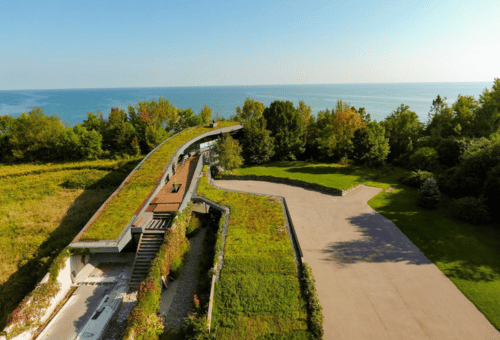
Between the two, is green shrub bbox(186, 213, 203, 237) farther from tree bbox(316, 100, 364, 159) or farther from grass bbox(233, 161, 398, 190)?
tree bbox(316, 100, 364, 159)

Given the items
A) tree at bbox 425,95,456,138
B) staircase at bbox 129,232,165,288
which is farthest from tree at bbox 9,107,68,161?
tree at bbox 425,95,456,138

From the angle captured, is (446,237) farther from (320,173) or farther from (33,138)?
(33,138)

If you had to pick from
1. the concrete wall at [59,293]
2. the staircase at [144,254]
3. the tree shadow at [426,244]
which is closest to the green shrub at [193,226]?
the staircase at [144,254]

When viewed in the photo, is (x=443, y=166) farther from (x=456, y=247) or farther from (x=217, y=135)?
(x=217, y=135)

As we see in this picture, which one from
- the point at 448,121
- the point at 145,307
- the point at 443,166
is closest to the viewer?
the point at 145,307

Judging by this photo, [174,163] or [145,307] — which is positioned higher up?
[174,163]

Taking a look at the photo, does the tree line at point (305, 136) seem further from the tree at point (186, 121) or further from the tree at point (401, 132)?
the tree at point (186, 121)

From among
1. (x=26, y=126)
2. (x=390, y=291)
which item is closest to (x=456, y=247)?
(x=390, y=291)
